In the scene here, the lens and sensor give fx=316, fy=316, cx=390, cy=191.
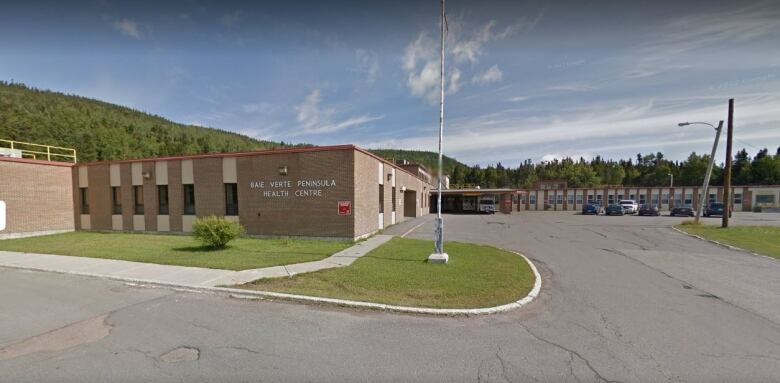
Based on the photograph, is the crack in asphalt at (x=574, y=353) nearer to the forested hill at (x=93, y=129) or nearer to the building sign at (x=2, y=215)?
the building sign at (x=2, y=215)

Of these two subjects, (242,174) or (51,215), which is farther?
(51,215)

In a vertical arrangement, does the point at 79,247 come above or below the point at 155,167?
below

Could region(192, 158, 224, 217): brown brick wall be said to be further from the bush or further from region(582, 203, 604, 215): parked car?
region(582, 203, 604, 215): parked car

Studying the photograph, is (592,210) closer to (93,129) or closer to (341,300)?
(341,300)

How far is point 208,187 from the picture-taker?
16641 millimetres

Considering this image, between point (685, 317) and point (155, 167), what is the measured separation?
74.0 ft

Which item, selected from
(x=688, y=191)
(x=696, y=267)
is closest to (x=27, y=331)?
(x=696, y=267)

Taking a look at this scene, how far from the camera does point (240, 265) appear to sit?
912 cm

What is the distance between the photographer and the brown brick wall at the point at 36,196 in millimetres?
17109

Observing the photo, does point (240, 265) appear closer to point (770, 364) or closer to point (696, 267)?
point (770, 364)

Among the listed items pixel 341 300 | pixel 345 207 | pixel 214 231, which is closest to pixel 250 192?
pixel 214 231

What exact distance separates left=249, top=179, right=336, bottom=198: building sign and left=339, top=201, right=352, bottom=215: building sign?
93cm

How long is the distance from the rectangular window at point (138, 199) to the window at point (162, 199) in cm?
136

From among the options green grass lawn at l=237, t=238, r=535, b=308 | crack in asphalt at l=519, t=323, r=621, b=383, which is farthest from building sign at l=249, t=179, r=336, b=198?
crack in asphalt at l=519, t=323, r=621, b=383
